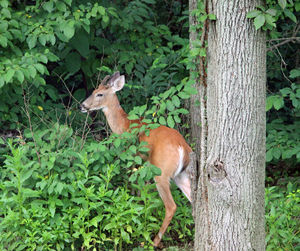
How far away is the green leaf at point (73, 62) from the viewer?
8.09 meters

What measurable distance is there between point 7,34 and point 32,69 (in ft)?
2.31

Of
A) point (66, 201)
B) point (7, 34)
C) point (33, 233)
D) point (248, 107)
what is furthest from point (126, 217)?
point (7, 34)

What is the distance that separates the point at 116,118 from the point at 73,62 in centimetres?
146

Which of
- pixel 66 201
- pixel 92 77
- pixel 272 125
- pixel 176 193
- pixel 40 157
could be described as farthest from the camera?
pixel 92 77

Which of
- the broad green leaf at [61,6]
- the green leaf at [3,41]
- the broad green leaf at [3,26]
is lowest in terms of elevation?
the green leaf at [3,41]

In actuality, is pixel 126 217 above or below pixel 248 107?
below

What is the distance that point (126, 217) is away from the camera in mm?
5418

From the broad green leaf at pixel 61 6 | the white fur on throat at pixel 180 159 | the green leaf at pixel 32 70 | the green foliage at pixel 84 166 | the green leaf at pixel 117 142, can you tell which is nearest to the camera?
the green foliage at pixel 84 166

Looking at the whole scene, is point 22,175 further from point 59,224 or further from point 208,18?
point 208,18

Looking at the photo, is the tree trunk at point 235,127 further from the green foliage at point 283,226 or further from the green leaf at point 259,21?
the green foliage at point 283,226

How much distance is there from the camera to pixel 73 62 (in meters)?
8.11

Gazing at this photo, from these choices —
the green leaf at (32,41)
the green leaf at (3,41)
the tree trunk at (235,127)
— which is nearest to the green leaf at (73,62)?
the green leaf at (32,41)

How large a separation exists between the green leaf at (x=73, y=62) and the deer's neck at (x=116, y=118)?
3.67ft

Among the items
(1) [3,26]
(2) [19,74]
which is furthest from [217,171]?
(1) [3,26]
